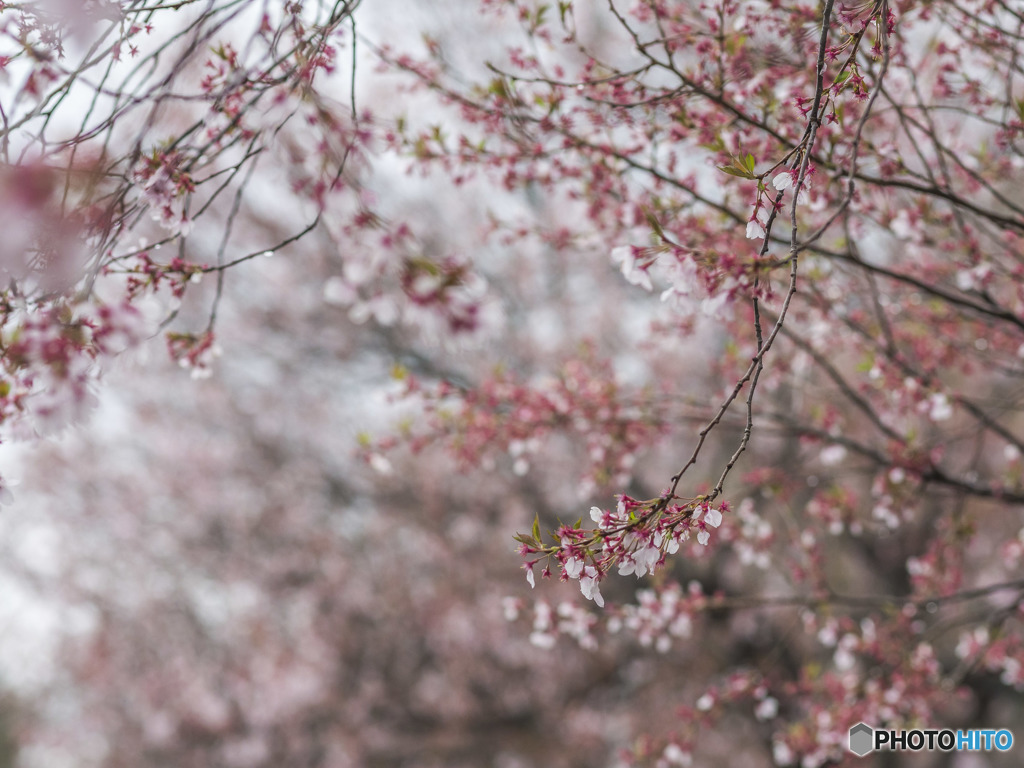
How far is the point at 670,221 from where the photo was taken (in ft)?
8.71

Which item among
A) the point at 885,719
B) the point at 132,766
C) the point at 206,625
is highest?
the point at 206,625

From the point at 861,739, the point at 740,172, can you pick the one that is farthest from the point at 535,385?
the point at 740,172

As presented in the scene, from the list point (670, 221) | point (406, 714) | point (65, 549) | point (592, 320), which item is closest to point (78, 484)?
point (65, 549)

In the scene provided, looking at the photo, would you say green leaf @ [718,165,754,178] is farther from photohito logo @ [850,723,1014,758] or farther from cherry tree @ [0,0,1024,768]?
photohito logo @ [850,723,1014,758]

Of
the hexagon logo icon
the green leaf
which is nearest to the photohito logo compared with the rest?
the hexagon logo icon

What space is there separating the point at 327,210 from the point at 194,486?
7775mm

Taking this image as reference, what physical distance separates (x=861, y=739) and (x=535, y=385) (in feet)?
7.42

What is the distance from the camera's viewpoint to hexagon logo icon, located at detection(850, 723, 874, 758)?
306cm

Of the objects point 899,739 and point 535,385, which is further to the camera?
point 535,385

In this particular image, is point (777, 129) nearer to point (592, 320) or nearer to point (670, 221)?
point (670, 221)

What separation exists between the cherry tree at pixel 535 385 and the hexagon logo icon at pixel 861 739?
98mm

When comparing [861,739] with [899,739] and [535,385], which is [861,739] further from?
[535,385]

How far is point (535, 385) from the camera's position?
Result: 3932 mm

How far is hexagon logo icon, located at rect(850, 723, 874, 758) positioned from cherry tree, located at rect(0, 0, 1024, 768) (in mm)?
98
